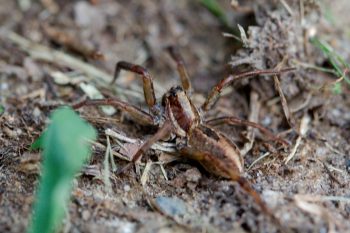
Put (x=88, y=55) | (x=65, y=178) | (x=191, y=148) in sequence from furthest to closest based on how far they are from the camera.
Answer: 1. (x=88, y=55)
2. (x=191, y=148)
3. (x=65, y=178)

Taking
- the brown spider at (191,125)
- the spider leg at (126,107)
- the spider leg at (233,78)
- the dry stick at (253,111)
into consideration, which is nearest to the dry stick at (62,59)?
the brown spider at (191,125)

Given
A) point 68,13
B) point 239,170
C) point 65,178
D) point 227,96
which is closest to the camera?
point 65,178

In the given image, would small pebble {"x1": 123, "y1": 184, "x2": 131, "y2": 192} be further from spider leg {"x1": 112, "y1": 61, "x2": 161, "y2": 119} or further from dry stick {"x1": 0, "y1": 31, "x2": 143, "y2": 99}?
dry stick {"x1": 0, "y1": 31, "x2": 143, "y2": 99}

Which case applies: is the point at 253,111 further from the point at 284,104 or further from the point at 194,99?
the point at 194,99

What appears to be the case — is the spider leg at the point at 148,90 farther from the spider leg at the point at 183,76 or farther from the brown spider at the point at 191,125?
the spider leg at the point at 183,76

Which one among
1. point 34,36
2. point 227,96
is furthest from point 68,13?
point 227,96

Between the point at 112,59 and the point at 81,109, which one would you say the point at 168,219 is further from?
the point at 112,59

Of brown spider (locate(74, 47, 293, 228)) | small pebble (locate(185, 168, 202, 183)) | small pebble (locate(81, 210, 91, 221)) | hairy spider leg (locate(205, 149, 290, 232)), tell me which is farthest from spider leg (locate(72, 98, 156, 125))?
small pebble (locate(81, 210, 91, 221))
